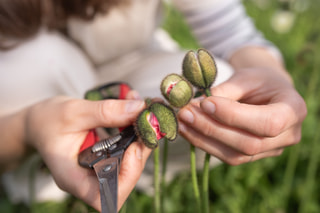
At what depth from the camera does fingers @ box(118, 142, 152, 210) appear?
452 millimetres

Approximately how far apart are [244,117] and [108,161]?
20cm

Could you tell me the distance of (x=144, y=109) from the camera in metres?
0.46

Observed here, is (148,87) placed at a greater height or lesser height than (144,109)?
lesser

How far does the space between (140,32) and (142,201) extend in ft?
1.67

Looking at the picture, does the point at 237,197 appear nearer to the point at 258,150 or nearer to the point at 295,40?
the point at 258,150

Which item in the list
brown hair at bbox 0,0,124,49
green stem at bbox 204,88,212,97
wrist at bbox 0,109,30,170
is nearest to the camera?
green stem at bbox 204,88,212,97

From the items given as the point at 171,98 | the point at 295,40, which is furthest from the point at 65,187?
the point at 295,40

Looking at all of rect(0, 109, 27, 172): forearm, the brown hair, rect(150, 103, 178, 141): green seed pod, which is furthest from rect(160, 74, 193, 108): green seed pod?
the brown hair

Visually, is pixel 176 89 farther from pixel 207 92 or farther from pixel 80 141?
pixel 80 141

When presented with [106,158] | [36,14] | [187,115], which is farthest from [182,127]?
[36,14]

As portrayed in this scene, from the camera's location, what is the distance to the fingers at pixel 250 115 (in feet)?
1.49

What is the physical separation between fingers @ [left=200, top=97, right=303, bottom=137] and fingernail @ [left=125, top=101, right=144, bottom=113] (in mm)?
88

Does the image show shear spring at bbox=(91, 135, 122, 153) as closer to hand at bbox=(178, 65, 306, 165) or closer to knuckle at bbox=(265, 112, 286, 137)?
hand at bbox=(178, 65, 306, 165)

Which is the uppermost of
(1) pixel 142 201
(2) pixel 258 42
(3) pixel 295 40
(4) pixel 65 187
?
(4) pixel 65 187
